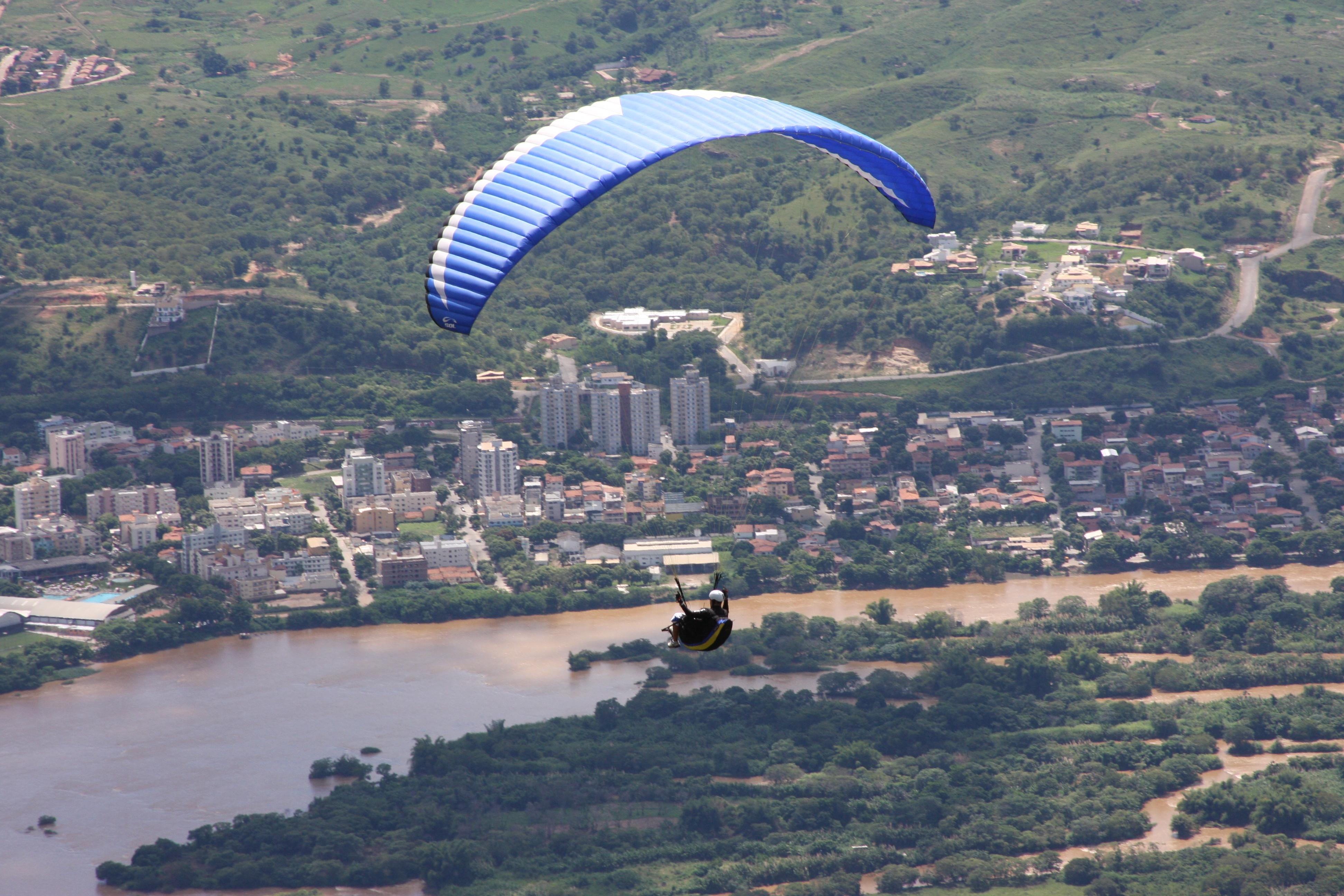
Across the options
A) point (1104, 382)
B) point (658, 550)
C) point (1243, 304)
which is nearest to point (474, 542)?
point (658, 550)

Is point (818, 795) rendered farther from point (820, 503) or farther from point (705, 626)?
point (820, 503)

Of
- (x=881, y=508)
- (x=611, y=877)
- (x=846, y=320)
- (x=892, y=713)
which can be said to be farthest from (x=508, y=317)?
(x=611, y=877)

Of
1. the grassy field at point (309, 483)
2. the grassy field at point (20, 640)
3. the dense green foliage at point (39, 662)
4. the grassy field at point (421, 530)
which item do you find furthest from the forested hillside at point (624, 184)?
the dense green foliage at point (39, 662)

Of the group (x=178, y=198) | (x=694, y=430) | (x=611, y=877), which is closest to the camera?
(x=611, y=877)

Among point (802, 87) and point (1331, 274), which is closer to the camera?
point (1331, 274)

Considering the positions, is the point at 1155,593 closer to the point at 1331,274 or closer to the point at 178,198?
the point at 1331,274

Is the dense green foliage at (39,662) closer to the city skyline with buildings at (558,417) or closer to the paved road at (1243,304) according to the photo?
the city skyline with buildings at (558,417)
